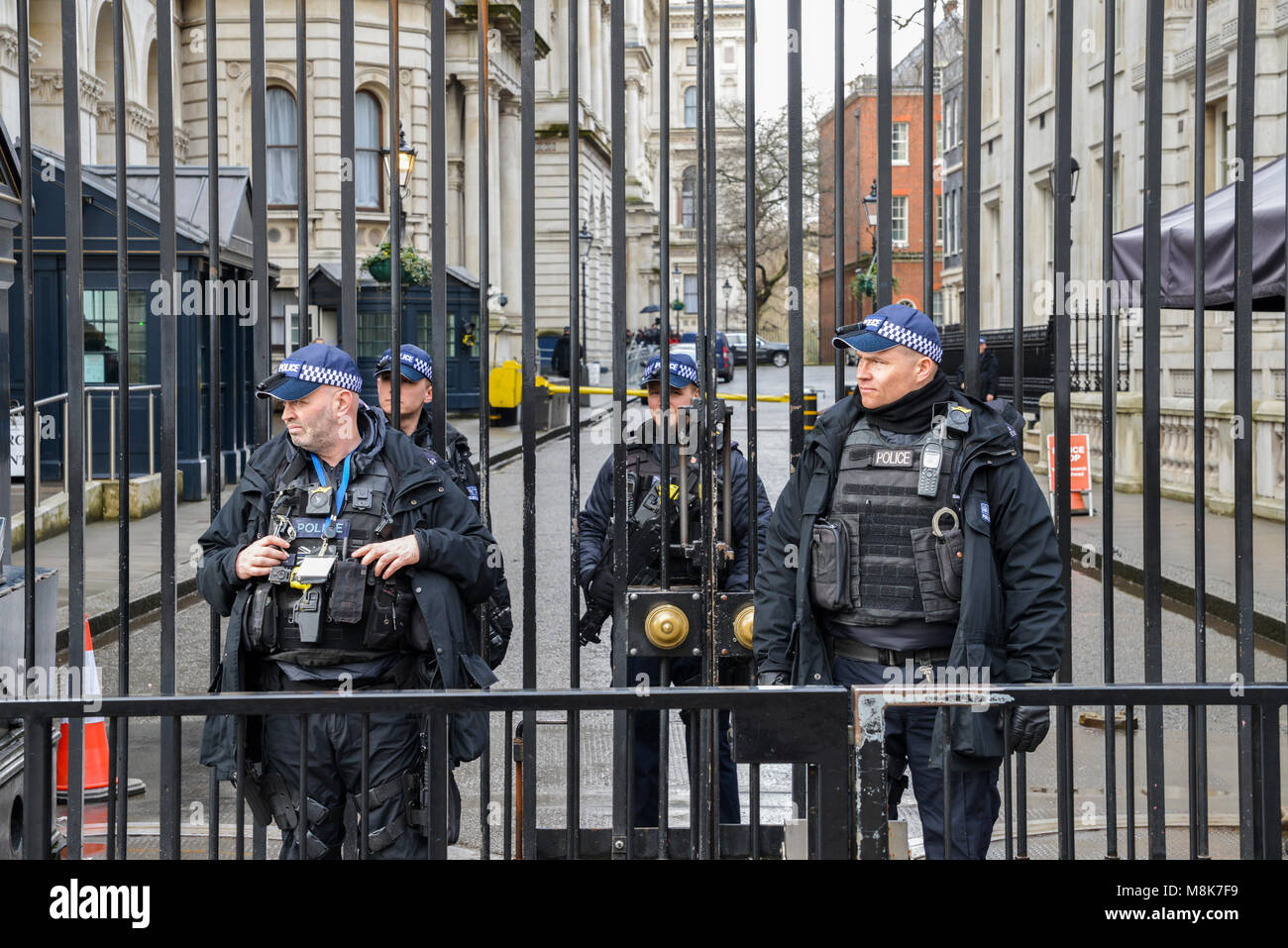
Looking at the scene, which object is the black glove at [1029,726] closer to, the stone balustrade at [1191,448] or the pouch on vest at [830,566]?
the pouch on vest at [830,566]

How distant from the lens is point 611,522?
19.3 ft

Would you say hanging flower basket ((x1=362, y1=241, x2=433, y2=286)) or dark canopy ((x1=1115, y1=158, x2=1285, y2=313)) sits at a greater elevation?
hanging flower basket ((x1=362, y1=241, x2=433, y2=286))

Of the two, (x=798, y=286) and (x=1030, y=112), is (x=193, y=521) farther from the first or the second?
(x=1030, y=112)

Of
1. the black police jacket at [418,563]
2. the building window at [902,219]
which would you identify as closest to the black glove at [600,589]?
the black police jacket at [418,563]

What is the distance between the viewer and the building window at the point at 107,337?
630 inches

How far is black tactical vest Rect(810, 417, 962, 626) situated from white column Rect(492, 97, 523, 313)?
35.0 m

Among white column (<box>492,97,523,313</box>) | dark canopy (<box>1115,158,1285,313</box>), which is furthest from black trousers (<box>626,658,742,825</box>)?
white column (<box>492,97,523,313</box>)

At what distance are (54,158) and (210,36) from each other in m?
12.4

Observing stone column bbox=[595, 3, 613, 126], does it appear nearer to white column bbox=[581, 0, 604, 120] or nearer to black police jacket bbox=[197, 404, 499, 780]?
white column bbox=[581, 0, 604, 120]

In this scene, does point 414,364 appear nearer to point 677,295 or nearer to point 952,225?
point 952,225

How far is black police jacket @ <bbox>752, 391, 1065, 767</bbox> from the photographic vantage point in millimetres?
4016

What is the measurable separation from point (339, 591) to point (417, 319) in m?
23.7

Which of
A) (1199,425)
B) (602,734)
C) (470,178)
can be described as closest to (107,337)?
(602,734)

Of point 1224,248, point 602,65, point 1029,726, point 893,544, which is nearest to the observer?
point 1029,726
